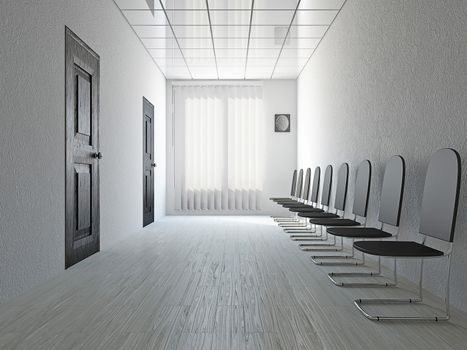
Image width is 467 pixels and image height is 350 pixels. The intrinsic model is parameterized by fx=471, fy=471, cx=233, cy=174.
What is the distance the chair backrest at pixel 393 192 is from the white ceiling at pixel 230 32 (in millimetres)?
2506

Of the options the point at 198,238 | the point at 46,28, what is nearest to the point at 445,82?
the point at 46,28

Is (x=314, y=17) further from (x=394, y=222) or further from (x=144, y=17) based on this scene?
(x=394, y=222)

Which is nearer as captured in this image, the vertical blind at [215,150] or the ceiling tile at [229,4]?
the ceiling tile at [229,4]

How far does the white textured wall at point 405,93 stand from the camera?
9.02 feet

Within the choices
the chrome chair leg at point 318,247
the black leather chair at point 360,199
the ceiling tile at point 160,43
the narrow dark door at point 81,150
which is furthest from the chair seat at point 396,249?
the ceiling tile at point 160,43

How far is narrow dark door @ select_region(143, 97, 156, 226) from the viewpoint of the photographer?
23.6ft

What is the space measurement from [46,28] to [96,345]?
244 centimetres

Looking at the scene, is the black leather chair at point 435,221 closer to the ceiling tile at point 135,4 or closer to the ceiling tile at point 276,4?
the ceiling tile at point 276,4

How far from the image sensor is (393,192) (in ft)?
11.2

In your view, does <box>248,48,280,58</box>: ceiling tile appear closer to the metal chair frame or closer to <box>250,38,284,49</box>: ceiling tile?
<box>250,38,284,49</box>: ceiling tile

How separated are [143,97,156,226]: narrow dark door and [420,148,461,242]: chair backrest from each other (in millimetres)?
5027

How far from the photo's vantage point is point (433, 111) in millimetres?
3043

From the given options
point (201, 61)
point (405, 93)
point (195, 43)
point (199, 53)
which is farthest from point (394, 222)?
point (201, 61)

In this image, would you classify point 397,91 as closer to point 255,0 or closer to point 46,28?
point 255,0
